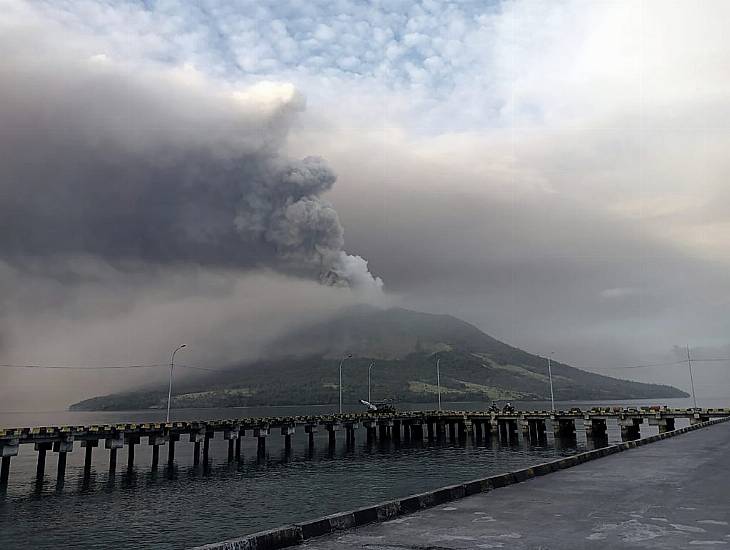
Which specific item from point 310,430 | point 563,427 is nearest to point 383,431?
point 310,430

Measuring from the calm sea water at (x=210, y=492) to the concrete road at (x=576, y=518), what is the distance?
18.4 m

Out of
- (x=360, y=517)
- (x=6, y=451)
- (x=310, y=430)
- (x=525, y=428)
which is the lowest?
(x=525, y=428)

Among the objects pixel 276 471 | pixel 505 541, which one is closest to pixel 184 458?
pixel 276 471

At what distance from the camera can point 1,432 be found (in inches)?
2143

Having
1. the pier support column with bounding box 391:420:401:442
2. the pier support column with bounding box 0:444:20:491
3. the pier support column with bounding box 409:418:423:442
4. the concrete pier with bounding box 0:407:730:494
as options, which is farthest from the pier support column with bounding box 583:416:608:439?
the pier support column with bounding box 0:444:20:491

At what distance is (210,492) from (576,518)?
40.4m

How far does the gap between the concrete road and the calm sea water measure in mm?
18433

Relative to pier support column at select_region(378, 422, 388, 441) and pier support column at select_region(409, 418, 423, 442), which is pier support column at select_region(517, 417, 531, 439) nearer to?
pier support column at select_region(409, 418, 423, 442)

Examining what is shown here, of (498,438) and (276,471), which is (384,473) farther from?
(498,438)

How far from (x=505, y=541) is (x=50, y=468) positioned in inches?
2966

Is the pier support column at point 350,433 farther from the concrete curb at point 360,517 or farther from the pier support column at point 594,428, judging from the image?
the concrete curb at point 360,517

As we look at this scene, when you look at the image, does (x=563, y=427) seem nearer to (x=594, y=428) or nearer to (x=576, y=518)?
(x=594, y=428)

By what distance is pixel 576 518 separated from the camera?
13820 mm

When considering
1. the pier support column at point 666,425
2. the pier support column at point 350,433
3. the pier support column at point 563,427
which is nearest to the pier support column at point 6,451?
the pier support column at point 350,433
